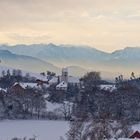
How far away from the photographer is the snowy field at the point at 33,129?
40.0 metres

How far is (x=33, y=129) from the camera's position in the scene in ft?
146

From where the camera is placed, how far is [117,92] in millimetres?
62094

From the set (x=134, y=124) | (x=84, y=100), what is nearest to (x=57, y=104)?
(x=84, y=100)

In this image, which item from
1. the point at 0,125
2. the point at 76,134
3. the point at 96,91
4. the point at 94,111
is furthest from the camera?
the point at 96,91

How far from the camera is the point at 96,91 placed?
6344 centimetres

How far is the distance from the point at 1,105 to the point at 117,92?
14604mm

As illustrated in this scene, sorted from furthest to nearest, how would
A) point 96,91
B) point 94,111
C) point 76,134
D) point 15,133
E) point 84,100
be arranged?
point 96,91, point 84,100, point 94,111, point 15,133, point 76,134

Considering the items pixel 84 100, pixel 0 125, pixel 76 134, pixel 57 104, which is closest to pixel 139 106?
pixel 84 100

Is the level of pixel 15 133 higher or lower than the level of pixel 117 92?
lower

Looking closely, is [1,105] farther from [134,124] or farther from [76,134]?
[76,134]

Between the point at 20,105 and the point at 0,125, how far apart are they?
26.3 feet

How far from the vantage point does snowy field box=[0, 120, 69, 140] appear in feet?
131

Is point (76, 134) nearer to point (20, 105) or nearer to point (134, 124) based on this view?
point (134, 124)

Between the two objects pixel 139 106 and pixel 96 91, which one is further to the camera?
pixel 96 91
